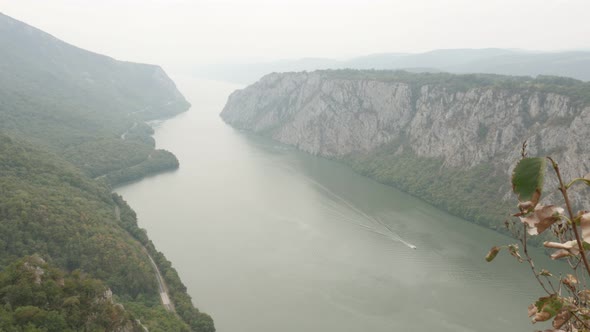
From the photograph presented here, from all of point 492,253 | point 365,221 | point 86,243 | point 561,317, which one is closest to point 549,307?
point 561,317

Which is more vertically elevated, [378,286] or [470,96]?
[470,96]

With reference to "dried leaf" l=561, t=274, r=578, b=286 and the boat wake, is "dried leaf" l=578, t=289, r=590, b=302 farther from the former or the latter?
the boat wake

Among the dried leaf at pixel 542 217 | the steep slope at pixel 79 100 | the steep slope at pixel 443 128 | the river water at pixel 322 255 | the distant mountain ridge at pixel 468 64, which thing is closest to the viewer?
the dried leaf at pixel 542 217

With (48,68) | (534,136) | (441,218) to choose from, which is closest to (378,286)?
(441,218)

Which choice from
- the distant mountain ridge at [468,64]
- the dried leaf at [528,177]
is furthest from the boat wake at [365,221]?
the distant mountain ridge at [468,64]

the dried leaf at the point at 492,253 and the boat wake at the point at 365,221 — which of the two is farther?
the boat wake at the point at 365,221

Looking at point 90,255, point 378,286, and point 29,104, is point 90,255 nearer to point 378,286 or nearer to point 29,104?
point 378,286

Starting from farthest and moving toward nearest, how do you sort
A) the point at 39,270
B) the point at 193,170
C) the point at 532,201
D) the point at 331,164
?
the point at 331,164
the point at 193,170
the point at 39,270
the point at 532,201

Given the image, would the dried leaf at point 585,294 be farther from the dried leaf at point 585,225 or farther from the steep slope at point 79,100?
the steep slope at point 79,100

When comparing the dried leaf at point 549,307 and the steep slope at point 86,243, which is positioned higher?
the dried leaf at point 549,307
